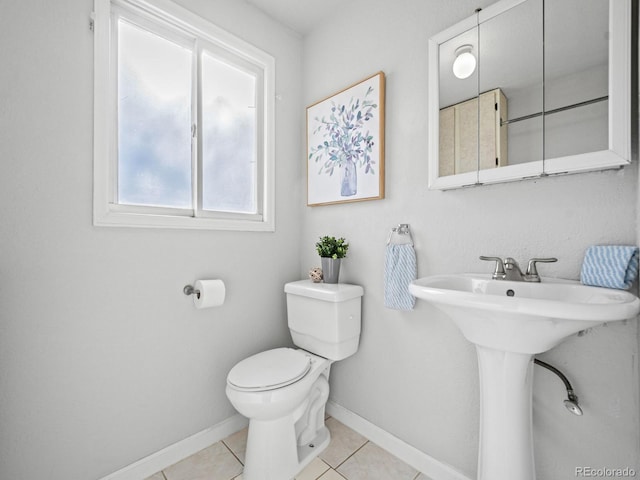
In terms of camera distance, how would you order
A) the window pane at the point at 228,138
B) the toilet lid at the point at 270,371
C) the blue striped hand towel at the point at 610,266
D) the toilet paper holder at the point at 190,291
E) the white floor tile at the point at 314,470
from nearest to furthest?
A: 1. the blue striped hand towel at the point at 610,266
2. the toilet lid at the point at 270,371
3. the white floor tile at the point at 314,470
4. the toilet paper holder at the point at 190,291
5. the window pane at the point at 228,138

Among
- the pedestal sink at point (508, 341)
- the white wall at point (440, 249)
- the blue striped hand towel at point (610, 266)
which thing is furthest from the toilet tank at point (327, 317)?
the blue striped hand towel at point (610, 266)

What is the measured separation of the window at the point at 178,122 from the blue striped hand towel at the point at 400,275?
80 centimetres

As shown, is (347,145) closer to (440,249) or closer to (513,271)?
(440,249)

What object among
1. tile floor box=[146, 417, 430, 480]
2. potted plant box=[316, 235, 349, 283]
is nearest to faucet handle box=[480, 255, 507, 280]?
potted plant box=[316, 235, 349, 283]

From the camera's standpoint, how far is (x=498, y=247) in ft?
3.74

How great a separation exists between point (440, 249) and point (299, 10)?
1.65 metres

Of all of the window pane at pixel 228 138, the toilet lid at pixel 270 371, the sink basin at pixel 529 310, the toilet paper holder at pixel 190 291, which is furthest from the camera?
the window pane at pixel 228 138

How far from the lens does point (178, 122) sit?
4.95ft

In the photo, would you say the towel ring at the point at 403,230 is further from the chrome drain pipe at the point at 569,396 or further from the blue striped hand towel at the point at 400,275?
the chrome drain pipe at the point at 569,396

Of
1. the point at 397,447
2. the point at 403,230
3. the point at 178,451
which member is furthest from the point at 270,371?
the point at 403,230

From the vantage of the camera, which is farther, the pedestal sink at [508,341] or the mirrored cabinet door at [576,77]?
the mirrored cabinet door at [576,77]

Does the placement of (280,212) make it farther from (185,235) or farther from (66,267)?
(66,267)

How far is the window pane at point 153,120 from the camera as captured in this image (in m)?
1.34

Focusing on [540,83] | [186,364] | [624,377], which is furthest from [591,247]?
[186,364]
